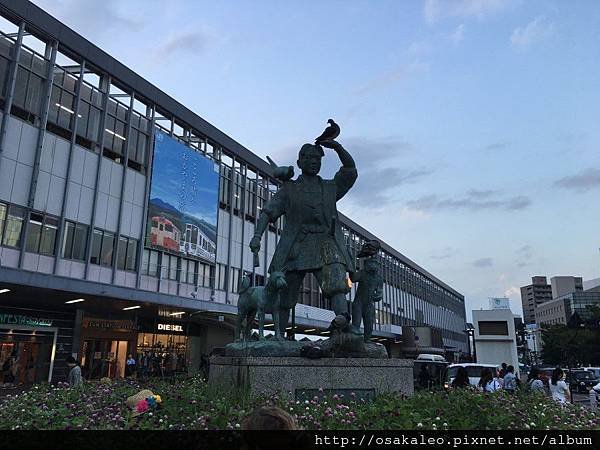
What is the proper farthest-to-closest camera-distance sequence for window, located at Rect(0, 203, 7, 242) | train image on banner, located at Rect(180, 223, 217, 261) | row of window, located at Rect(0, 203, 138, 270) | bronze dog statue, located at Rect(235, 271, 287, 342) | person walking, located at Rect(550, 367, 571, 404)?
train image on banner, located at Rect(180, 223, 217, 261) < row of window, located at Rect(0, 203, 138, 270) < window, located at Rect(0, 203, 7, 242) < person walking, located at Rect(550, 367, 571, 404) < bronze dog statue, located at Rect(235, 271, 287, 342)

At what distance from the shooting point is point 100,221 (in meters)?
24.3

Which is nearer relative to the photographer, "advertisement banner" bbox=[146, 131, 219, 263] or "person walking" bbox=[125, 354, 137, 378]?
"person walking" bbox=[125, 354, 137, 378]

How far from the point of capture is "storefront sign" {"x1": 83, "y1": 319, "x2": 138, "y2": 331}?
24.2 m

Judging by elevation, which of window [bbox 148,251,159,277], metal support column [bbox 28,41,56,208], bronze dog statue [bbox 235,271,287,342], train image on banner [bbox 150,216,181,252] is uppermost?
metal support column [bbox 28,41,56,208]

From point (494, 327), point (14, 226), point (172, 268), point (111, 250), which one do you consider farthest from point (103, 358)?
point (494, 327)

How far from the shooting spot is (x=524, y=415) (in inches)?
210

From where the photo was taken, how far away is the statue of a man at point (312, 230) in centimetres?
759

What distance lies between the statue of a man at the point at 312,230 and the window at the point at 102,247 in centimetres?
1831

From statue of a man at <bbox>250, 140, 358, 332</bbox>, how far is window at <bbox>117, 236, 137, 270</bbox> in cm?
1911

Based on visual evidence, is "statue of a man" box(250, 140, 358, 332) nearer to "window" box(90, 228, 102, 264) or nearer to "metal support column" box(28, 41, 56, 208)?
"metal support column" box(28, 41, 56, 208)

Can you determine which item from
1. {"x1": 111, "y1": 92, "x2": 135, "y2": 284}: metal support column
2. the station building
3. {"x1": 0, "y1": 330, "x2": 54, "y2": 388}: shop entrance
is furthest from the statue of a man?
{"x1": 111, "y1": 92, "x2": 135, "y2": 284}: metal support column

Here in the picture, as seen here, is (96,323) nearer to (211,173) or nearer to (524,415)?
(211,173)
